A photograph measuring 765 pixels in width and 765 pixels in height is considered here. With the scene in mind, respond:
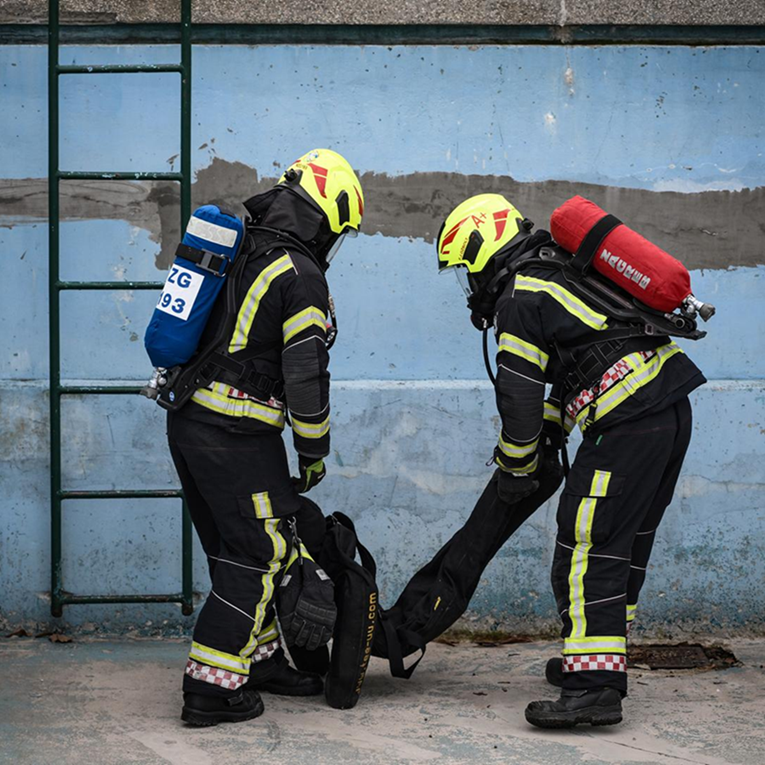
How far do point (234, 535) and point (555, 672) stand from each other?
1.51 m

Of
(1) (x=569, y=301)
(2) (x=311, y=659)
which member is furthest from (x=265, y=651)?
(1) (x=569, y=301)

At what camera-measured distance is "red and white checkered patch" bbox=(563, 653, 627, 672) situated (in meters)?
4.43

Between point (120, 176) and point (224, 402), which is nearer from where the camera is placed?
point (224, 402)

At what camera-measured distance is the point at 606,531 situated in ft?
14.5

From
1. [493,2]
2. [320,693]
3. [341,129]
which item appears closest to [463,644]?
[320,693]

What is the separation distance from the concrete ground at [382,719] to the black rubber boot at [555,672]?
4 cm

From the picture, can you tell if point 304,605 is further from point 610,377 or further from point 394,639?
point 610,377

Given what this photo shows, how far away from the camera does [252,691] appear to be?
15.5ft

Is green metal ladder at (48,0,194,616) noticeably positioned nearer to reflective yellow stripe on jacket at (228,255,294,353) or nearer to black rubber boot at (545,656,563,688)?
reflective yellow stripe on jacket at (228,255,294,353)

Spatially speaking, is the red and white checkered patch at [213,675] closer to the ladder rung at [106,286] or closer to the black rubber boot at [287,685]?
the black rubber boot at [287,685]

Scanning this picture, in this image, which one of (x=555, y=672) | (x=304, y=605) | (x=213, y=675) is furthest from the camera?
(x=555, y=672)

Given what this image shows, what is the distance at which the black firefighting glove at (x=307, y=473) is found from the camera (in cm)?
463

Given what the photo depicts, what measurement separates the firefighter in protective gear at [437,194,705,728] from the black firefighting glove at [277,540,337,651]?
2.70 ft

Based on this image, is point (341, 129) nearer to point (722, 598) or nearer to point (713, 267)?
point (713, 267)
